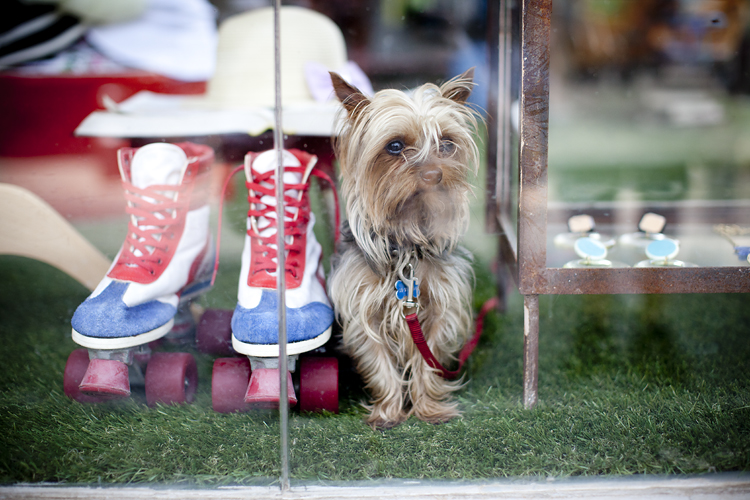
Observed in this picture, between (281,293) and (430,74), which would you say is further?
(430,74)

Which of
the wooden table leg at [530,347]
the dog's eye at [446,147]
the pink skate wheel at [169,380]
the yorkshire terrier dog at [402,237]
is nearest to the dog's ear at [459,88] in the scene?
the yorkshire terrier dog at [402,237]

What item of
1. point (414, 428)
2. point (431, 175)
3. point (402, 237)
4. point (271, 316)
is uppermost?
point (431, 175)

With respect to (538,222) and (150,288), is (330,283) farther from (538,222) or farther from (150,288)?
(538,222)

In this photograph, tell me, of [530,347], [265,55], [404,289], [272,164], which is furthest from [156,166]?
[530,347]

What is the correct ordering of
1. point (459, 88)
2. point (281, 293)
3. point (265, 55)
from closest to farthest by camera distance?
point (281, 293) → point (459, 88) → point (265, 55)

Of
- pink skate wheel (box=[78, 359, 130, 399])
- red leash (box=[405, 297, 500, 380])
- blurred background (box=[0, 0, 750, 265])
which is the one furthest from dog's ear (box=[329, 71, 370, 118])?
pink skate wheel (box=[78, 359, 130, 399])

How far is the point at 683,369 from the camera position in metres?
2.13

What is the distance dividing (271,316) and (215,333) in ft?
1.36

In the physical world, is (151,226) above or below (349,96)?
below

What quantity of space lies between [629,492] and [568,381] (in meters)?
0.63

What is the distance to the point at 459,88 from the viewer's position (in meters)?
1.74

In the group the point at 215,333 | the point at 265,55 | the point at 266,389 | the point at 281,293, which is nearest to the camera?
the point at 281,293

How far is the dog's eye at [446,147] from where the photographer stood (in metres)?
1.70

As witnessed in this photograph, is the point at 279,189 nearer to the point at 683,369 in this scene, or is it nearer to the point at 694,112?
the point at 683,369
